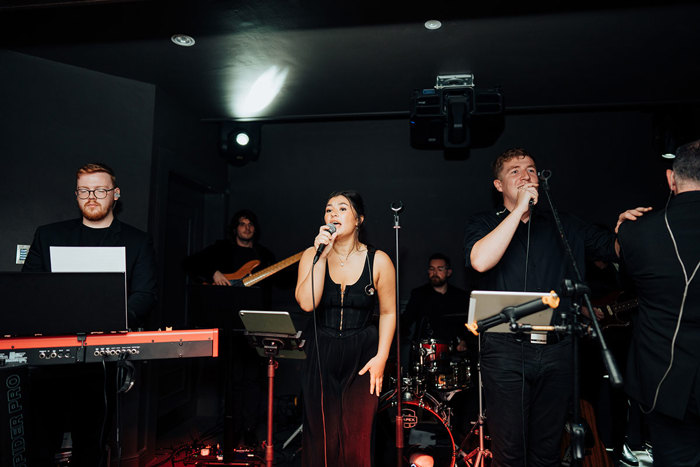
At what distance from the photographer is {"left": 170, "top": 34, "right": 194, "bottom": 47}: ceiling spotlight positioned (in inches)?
143

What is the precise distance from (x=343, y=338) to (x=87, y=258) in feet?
4.72

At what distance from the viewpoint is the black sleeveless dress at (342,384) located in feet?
8.27

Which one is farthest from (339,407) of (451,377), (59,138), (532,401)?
(59,138)

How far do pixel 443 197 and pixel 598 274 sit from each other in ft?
6.12

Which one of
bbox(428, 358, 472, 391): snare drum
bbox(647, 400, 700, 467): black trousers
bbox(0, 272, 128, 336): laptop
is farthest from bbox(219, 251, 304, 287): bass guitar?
bbox(647, 400, 700, 467): black trousers

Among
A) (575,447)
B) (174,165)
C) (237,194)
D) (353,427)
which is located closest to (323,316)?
(353,427)

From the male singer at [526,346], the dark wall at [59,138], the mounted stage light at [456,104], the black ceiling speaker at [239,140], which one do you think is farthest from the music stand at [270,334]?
the black ceiling speaker at [239,140]

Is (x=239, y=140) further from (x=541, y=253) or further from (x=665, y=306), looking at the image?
(x=665, y=306)

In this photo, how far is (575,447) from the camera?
1750mm

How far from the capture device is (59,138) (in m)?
3.94

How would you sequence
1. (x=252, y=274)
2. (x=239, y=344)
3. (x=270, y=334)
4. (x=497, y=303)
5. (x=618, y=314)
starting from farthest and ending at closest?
(x=252, y=274)
(x=239, y=344)
(x=618, y=314)
(x=270, y=334)
(x=497, y=303)

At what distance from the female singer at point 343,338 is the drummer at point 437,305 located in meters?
2.36

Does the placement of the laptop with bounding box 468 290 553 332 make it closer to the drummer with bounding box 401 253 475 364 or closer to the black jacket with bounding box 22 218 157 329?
the black jacket with bounding box 22 218 157 329

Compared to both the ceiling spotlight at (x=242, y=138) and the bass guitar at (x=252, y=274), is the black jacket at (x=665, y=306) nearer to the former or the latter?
the bass guitar at (x=252, y=274)
